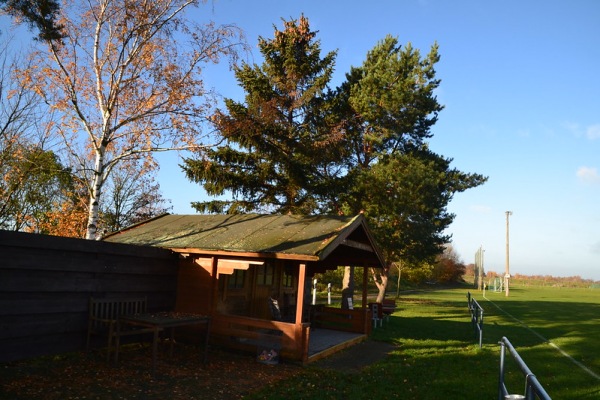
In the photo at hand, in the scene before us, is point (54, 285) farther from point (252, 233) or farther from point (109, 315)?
point (252, 233)

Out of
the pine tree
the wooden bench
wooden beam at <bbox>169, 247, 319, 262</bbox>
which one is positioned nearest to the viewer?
the wooden bench

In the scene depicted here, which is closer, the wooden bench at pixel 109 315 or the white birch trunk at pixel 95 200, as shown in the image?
the wooden bench at pixel 109 315

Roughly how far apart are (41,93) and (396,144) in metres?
18.8

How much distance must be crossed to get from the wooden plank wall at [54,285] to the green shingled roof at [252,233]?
175cm

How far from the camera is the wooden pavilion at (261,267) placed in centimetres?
977

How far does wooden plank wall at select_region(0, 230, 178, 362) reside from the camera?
7.37 metres

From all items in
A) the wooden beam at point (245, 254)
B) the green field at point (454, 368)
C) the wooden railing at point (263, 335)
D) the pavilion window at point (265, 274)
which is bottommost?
the green field at point (454, 368)

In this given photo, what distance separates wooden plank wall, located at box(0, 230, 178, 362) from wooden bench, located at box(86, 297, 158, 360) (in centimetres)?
15

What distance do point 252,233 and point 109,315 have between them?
3843 millimetres

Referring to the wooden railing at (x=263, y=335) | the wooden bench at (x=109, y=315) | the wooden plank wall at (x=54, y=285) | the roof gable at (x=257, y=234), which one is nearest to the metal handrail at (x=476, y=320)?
the roof gable at (x=257, y=234)

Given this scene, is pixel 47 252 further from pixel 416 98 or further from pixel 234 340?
pixel 416 98

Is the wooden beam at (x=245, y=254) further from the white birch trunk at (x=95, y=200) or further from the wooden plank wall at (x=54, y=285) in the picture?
the white birch trunk at (x=95, y=200)

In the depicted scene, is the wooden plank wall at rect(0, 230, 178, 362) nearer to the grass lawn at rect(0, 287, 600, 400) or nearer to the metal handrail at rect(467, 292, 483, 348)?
the grass lawn at rect(0, 287, 600, 400)

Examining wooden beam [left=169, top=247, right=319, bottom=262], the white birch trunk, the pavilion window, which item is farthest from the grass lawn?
the pavilion window
